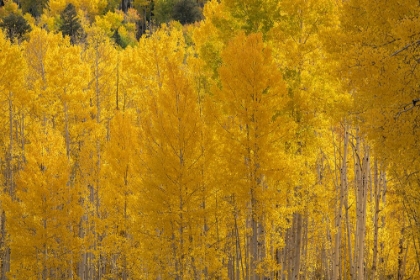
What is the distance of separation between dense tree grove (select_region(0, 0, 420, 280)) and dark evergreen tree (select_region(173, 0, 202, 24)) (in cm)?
3101

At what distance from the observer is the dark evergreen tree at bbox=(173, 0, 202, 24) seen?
5116cm

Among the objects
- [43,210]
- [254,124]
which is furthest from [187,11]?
[254,124]

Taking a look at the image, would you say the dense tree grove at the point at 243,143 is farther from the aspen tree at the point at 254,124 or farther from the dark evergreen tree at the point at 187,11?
the dark evergreen tree at the point at 187,11

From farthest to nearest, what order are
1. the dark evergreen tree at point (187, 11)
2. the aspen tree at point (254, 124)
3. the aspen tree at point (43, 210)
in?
the dark evergreen tree at point (187, 11)
the aspen tree at point (43, 210)
the aspen tree at point (254, 124)

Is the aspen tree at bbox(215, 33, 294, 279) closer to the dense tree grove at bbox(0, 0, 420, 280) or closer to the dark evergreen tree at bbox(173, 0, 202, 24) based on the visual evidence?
the dense tree grove at bbox(0, 0, 420, 280)

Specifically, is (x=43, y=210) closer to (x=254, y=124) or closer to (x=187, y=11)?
(x=254, y=124)

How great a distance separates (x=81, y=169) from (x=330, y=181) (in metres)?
9.54

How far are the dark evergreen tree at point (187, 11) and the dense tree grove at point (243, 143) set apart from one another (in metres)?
31.0

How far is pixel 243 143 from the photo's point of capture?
11266 millimetres

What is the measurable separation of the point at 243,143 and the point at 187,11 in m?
42.6

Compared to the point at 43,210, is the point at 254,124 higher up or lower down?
higher up

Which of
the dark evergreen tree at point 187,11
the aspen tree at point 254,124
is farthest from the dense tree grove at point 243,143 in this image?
the dark evergreen tree at point 187,11

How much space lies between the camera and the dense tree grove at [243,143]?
24.6 feet

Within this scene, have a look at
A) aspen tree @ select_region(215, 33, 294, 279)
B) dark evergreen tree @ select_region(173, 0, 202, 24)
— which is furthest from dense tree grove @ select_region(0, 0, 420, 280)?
dark evergreen tree @ select_region(173, 0, 202, 24)
